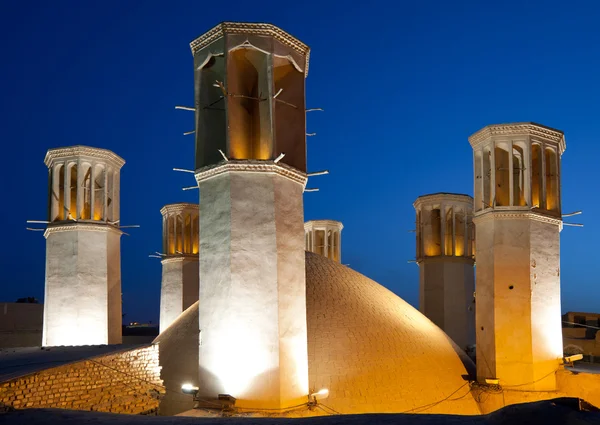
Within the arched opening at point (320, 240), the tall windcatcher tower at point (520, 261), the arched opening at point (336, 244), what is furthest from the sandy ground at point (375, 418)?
the arched opening at point (336, 244)

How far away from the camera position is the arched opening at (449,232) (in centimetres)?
2428

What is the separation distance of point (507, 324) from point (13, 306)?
21.7 metres

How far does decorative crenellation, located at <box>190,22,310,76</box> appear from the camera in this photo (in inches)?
459

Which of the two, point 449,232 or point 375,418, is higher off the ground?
point 449,232

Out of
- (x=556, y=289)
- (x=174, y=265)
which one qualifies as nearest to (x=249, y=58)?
(x=556, y=289)

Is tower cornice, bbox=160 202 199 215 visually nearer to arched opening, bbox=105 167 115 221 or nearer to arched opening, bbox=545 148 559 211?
arched opening, bbox=105 167 115 221

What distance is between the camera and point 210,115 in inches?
492

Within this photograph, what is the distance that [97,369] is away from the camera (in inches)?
369

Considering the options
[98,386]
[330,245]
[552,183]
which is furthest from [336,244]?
[98,386]

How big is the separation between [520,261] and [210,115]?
343 inches

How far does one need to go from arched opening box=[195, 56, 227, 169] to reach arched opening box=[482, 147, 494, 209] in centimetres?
765

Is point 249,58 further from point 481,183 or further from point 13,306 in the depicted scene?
point 13,306

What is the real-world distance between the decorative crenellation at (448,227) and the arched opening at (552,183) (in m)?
8.30

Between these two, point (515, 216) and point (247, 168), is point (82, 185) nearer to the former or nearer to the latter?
point (247, 168)
